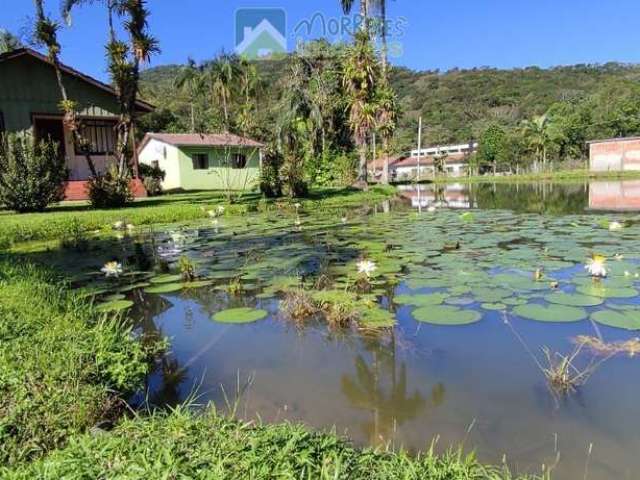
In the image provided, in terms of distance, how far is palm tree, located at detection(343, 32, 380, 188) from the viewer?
75.3ft

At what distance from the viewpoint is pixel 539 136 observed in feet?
154

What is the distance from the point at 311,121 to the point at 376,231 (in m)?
21.4

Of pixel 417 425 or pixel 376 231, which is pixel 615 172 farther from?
pixel 417 425

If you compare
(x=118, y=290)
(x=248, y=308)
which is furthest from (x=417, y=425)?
(x=118, y=290)

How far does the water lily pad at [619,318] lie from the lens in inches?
152

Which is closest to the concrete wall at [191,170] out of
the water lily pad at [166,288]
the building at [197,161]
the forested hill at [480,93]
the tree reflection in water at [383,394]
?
the building at [197,161]

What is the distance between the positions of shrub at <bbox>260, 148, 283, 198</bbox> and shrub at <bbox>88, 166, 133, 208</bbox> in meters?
5.01

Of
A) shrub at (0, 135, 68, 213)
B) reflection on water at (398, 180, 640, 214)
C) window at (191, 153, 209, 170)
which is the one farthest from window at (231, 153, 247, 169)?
shrub at (0, 135, 68, 213)

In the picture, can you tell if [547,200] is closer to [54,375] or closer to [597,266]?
[597,266]

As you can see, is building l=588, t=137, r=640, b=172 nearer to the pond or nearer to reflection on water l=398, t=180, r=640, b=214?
reflection on water l=398, t=180, r=640, b=214

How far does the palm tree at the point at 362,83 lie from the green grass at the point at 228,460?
2240cm

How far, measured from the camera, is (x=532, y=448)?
246 cm

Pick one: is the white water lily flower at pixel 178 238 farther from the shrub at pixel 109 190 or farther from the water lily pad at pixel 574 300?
the water lily pad at pixel 574 300

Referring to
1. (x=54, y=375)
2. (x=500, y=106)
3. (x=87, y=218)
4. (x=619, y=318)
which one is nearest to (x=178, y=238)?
(x=87, y=218)
